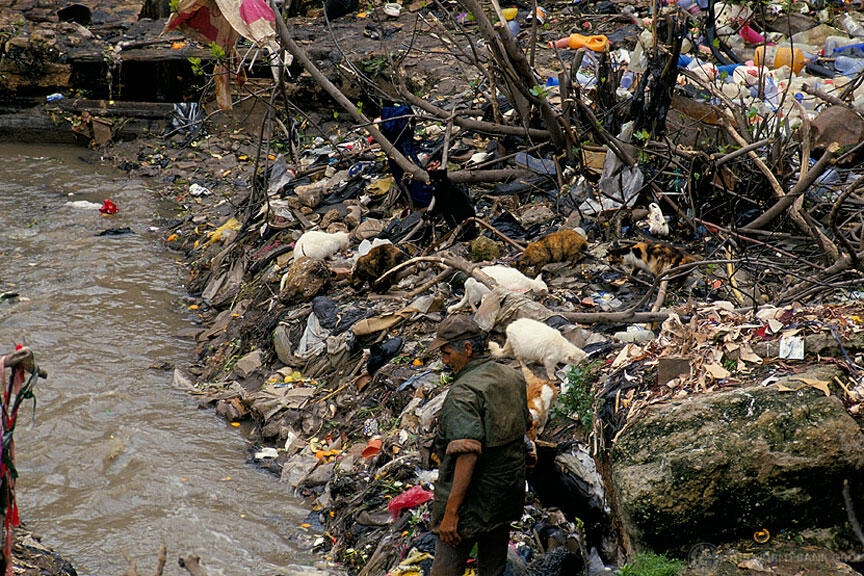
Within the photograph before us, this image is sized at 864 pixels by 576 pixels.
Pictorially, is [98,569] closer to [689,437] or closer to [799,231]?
[689,437]

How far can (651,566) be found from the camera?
2.87 m

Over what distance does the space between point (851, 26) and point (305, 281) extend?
23.0 feet

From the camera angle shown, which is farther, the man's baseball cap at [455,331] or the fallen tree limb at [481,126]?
the fallen tree limb at [481,126]

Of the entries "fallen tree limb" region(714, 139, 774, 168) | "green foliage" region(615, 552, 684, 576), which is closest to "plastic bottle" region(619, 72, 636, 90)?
"fallen tree limb" region(714, 139, 774, 168)

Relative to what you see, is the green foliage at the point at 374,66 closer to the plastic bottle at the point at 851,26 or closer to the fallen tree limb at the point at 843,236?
the plastic bottle at the point at 851,26

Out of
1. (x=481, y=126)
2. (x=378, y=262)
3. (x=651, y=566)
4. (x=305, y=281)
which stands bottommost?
(x=305, y=281)

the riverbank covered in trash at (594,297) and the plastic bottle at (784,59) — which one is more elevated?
the plastic bottle at (784,59)

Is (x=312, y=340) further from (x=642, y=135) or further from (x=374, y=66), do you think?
(x=374, y=66)

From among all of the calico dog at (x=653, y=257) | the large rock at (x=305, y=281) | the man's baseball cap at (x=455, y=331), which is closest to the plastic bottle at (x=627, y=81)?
the calico dog at (x=653, y=257)

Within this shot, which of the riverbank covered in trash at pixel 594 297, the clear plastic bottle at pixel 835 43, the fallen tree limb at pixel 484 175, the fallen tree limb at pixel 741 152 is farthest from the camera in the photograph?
the clear plastic bottle at pixel 835 43

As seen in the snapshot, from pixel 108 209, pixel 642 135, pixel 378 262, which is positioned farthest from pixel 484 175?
pixel 108 209

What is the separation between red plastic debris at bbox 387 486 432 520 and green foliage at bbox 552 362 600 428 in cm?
77

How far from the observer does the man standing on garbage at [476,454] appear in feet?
8.99

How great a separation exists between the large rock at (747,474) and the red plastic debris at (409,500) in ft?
3.53
